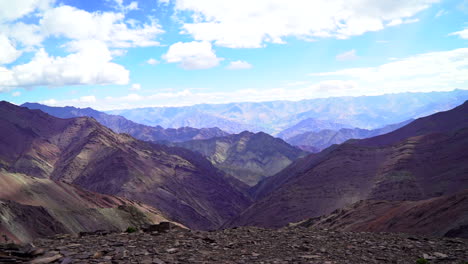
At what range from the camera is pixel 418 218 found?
38812 millimetres

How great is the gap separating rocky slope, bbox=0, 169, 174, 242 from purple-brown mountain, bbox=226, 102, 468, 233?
3952 centimetres

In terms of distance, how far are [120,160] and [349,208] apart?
102613 millimetres

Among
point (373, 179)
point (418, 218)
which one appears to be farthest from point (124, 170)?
point (418, 218)

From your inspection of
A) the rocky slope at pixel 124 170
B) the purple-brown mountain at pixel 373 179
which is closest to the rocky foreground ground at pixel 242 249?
the purple-brown mountain at pixel 373 179

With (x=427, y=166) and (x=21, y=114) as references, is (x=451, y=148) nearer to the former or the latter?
(x=427, y=166)

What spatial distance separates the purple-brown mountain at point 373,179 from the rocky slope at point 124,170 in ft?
107

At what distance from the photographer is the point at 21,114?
195375 mm

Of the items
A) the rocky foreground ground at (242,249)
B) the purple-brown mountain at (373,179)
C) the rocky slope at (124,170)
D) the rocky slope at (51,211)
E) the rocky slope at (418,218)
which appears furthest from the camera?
the rocky slope at (124,170)

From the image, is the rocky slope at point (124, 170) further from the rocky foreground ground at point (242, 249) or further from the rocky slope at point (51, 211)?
the rocky foreground ground at point (242, 249)

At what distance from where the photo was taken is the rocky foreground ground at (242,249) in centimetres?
1256

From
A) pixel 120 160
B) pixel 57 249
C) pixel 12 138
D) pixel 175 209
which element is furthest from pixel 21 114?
pixel 57 249

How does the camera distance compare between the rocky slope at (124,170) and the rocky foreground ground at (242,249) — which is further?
the rocky slope at (124,170)

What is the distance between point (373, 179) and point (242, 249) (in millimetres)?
92418

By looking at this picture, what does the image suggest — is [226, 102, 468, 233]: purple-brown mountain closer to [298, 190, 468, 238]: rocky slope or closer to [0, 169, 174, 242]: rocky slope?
[298, 190, 468, 238]: rocky slope
